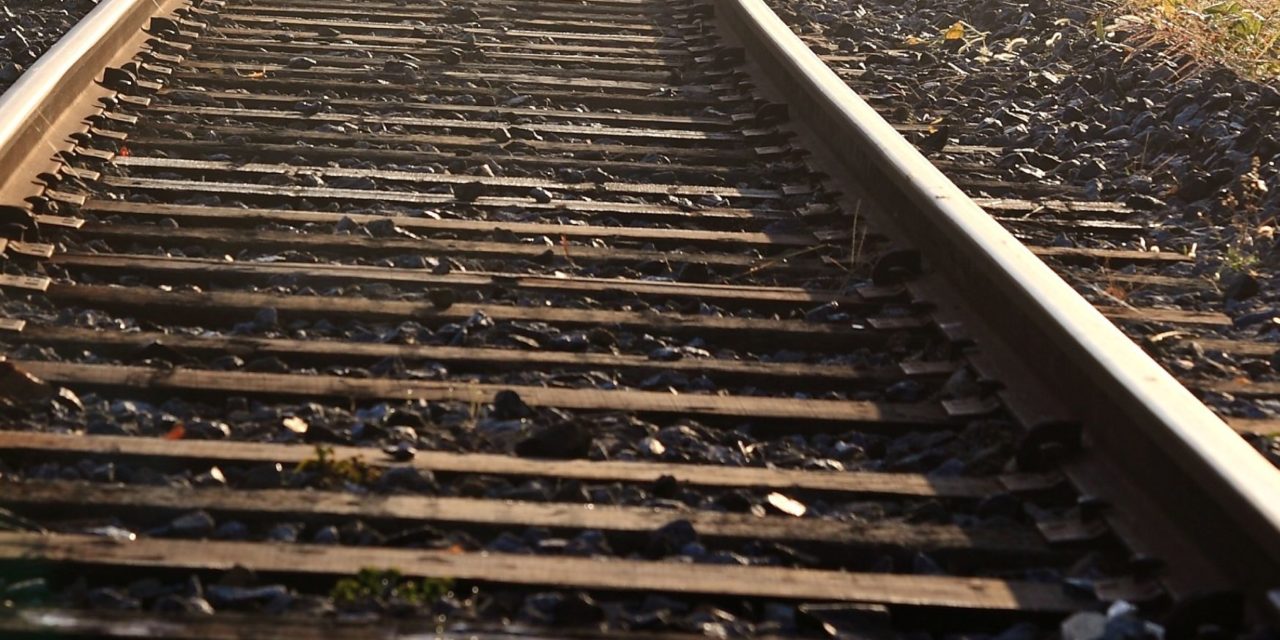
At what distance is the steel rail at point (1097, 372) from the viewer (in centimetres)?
285

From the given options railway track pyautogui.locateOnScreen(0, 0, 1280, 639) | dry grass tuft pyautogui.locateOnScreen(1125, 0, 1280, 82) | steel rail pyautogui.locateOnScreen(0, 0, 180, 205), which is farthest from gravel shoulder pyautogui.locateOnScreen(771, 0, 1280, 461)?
steel rail pyautogui.locateOnScreen(0, 0, 180, 205)

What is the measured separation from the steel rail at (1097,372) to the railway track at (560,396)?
11 mm

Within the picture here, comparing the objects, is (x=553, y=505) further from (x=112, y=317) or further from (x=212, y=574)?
(x=112, y=317)

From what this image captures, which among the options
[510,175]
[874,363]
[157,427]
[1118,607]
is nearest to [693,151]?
[510,175]

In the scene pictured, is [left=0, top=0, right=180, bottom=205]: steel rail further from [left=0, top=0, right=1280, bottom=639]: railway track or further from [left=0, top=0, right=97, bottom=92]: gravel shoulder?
[left=0, top=0, right=97, bottom=92]: gravel shoulder

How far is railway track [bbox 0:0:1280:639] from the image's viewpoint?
287cm

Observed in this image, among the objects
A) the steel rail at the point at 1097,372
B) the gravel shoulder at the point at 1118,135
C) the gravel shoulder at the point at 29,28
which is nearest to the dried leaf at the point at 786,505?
the steel rail at the point at 1097,372

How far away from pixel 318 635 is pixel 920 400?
5.54ft

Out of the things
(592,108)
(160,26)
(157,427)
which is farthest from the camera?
(160,26)

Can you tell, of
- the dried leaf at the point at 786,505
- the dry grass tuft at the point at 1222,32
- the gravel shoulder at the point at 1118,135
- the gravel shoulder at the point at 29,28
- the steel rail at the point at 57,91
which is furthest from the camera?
the dry grass tuft at the point at 1222,32

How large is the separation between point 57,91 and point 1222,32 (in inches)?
184

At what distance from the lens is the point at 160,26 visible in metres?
7.57

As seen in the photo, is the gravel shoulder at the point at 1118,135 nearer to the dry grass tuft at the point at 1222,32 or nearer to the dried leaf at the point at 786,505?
the dry grass tuft at the point at 1222,32

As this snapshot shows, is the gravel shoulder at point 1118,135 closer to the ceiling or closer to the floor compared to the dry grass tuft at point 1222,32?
closer to the floor
